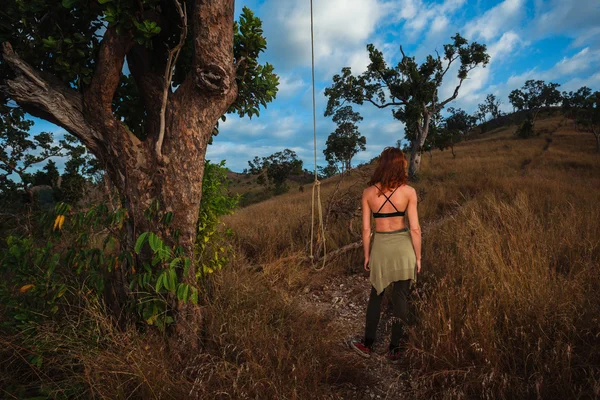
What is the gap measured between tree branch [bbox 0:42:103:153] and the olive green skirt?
3047 millimetres

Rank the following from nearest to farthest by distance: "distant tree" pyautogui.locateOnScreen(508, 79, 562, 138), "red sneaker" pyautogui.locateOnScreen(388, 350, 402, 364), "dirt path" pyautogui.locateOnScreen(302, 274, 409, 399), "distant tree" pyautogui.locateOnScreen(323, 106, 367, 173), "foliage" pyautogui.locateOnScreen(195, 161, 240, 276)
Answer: "dirt path" pyautogui.locateOnScreen(302, 274, 409, 399), "red sneaker" pyautogui.locateOnScreen(388, 350, 402, 364), "foliage" pyautogui.locateOnScreen(195, 161, 240, 276), "distant tree" pyautogui.locateOnScreen(323, 106, 367, 173), "distant tree" pyautogui.locateOnScreen(508, 79, 562, 138)

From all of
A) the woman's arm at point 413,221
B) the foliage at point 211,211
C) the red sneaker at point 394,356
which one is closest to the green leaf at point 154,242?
the foliage at point 211,211

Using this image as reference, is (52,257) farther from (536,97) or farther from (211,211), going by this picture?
(536,97)

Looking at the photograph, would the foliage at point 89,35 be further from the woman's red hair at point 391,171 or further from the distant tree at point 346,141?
the distant tree at point 346,141

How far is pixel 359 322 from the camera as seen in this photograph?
12.3 ft

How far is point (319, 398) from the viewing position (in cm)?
206

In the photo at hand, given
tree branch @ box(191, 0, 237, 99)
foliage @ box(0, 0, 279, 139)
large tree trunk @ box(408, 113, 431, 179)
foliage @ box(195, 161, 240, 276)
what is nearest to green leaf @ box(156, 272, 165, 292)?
foliage @ box(195, 161, 240, 276)

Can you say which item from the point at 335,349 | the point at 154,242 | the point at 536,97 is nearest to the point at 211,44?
the point at 154,242

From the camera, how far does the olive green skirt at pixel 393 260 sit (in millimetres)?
2992

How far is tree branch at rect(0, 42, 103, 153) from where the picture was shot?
232 cm

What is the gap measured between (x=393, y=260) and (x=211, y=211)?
2123 mm

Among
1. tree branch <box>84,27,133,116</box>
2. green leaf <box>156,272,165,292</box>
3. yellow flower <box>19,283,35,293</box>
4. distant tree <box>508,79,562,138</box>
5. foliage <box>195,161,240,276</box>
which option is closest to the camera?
green leaf <box>156,272,165,292</box>

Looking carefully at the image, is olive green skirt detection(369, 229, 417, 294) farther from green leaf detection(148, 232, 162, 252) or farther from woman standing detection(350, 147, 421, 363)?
green leaf detection(148, 232, 162, 252)

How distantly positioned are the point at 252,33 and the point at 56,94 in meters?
1.97
